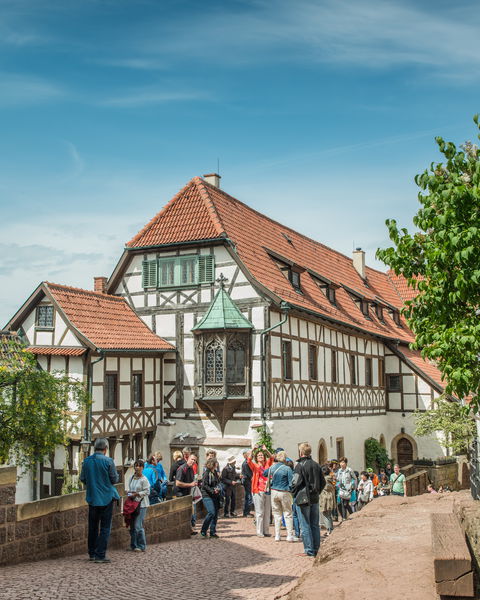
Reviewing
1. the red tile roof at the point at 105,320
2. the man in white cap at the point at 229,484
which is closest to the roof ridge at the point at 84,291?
the red tile roof at the point at 105,320

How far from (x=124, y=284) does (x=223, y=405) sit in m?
5.93

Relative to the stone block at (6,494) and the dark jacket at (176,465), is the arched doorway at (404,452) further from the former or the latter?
the stone block at (6,494)

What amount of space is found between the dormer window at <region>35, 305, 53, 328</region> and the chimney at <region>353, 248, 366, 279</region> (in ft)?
67.4

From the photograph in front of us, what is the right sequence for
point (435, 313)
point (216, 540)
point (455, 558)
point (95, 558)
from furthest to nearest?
point (216, 540), point (435, 313), point (95, 558), point (455, 558)

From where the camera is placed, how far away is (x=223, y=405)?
22438 mm

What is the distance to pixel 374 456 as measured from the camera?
30.4 metres

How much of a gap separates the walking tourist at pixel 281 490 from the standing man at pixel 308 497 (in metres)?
1.02

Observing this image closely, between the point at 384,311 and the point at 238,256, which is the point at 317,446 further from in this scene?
the point at 384,311

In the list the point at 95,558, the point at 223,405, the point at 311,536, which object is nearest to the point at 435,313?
the point at 311,536

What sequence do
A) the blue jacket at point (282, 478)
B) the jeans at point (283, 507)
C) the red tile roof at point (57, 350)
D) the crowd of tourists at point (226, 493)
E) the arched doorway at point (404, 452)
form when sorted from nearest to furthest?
1. the crowd of tourists at point (226, 493)
2. the blue jacket at point (282, 478)
3. the jeans at point (283, 507)
4. the red tile roof at point (57, 350)
5. the arched doorway at point (404, 452)

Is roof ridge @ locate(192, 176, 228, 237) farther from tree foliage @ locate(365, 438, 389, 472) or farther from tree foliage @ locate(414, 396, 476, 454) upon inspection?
tree foliage @ locate(365, 438, 389, 472)

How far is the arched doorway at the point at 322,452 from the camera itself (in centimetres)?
2594

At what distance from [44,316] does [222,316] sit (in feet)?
17.9

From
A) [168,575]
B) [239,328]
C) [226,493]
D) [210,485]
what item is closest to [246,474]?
[226,493]
